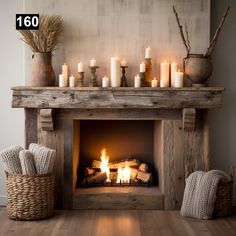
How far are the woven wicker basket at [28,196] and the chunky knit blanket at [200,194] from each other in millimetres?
1182

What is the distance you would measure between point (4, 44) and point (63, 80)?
77cm

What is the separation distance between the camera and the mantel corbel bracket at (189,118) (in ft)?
15.4

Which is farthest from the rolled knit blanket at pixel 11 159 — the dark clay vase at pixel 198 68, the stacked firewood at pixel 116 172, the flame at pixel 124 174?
the dark clay vase at pixel 198 68

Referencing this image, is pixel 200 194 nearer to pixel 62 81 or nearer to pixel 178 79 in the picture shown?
pixel 178 79

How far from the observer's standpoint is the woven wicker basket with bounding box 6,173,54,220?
176 inches

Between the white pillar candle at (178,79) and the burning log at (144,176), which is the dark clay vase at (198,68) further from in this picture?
the burning log at (144,176)

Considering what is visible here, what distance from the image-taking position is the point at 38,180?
4.48 metres

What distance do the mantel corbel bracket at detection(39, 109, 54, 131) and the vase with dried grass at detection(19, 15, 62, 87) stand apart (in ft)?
0.78

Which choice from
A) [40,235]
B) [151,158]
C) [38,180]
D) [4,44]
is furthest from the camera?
[151,158]

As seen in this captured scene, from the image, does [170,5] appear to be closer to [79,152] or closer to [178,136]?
[178,136]

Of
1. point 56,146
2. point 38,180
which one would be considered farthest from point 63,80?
point 38,180

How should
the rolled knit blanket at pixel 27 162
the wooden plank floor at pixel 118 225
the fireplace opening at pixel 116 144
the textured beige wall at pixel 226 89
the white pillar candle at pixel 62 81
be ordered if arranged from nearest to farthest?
the wooden plank floor at pixel 118 225
the rolled knit blanket at pixel 27 162
the white pillar candle at pixel 62 81
the textured beige wall at pixel 226 89
the fireplace opening at pixel 116 144

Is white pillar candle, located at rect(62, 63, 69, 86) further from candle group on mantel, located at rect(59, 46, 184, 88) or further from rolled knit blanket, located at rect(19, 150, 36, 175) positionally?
rolled knit blanket, located at rect(19, 150, 36, 175)

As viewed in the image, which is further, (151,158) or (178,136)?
(151,158)
